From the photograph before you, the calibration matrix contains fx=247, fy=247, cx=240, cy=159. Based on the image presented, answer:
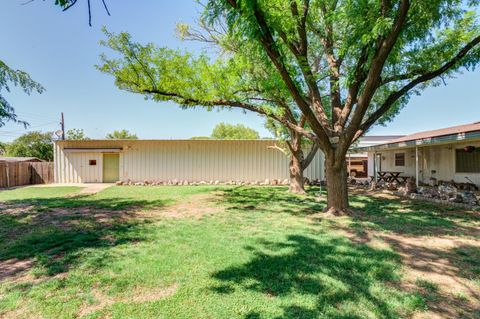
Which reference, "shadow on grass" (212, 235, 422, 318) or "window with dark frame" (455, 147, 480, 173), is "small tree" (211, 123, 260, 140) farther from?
"shadow on grass" (212, 235, 422, 318)

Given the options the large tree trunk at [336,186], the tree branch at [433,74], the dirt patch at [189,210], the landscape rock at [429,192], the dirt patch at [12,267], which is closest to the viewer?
the dirt patch at [12,267]

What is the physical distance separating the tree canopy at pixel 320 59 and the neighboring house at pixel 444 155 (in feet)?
5.87

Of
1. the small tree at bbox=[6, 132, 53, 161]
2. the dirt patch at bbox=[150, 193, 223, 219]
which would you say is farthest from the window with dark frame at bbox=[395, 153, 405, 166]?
the small tree at bbox=[6, 132, 53, 161]

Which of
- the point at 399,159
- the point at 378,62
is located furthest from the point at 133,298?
the point at 399,159

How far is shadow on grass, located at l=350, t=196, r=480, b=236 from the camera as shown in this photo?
4.78 meters

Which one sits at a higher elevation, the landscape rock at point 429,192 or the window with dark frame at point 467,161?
the window with dark frame at point 467,161

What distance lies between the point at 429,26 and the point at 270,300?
6413 millimetres

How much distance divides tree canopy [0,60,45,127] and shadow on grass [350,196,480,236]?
29.9 feet

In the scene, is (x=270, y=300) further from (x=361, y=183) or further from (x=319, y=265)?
(x=361, y=183)

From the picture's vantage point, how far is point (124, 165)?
14.9m

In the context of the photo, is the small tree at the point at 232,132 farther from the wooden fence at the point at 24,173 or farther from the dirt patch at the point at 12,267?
the dirt patch at the point at 12,267

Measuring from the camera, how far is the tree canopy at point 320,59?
436cm

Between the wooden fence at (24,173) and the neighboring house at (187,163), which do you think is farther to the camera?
the neighboring house at (187,163)

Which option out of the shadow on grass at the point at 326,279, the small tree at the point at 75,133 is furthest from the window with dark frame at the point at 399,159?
the small tree at the point at 75,133
